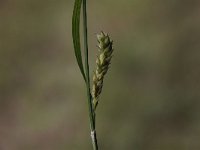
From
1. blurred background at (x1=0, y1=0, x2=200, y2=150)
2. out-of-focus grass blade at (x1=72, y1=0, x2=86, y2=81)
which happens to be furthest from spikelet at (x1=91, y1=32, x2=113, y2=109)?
blurred background at (x1=0, y1=0, x2=200, y2=150)

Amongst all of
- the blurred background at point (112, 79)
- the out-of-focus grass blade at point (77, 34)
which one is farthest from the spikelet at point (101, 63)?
the blurred background at point (112, 79)

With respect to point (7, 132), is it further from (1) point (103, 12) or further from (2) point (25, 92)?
(1) point (103, 12)

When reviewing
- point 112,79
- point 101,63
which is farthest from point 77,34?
point 112,79

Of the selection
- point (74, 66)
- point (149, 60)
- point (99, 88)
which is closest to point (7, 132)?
point (74, 66)

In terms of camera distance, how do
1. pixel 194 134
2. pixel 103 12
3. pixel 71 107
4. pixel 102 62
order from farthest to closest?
1. pixel 103 12
2. pixel 71 107
3. pixel 194 134
4. pixel 102 62

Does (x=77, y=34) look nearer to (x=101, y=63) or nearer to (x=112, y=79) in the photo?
(x=101, y=63)

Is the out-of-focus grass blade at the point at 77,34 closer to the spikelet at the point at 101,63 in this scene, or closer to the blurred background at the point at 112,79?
the spikelet at the point at 101,63

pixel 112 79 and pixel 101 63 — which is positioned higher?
pixel 101 63

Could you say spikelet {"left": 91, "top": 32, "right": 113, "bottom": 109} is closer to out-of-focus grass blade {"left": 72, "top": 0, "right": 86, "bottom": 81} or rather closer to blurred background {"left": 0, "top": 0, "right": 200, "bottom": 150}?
out-of-focus grass blade {"left": 72, "top": 0, "right": 86, "bottom": 81}

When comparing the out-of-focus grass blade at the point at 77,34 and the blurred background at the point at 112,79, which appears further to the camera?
the blurred background at the point at 112,79
